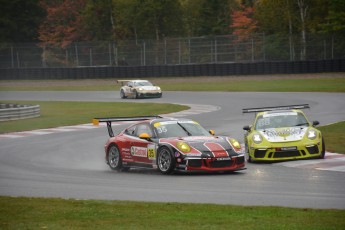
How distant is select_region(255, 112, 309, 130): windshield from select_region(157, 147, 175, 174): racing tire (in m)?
3.36

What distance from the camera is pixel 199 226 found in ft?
30.8

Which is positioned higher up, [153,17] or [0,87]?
[153,17]

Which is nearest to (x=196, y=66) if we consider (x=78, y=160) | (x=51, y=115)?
(x=51, y=115)

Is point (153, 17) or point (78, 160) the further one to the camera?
point (153, 17)

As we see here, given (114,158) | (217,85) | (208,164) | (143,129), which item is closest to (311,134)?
(208,164)

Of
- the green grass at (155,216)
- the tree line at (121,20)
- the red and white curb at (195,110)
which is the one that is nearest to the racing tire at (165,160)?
the green grass at (155,216)

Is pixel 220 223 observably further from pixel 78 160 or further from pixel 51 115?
pixel 51 115

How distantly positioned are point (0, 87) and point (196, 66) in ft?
51.1

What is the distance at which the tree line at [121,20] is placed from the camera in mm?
73875

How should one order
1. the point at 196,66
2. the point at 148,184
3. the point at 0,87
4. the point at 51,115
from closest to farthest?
1. the point at 148,184
2. the point at 51,115
3. the point at 196,66
4. the point at 0,87

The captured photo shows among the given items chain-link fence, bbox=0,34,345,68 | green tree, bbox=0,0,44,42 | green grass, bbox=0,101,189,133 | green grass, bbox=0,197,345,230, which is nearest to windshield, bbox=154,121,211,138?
green grass, bbox=0,197,345,230

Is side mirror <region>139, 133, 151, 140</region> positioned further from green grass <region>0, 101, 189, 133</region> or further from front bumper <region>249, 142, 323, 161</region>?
green grass <region>0, 101, 189, 133</region>

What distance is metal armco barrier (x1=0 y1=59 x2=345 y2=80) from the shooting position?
54.8 m

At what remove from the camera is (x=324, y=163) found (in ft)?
57.2
